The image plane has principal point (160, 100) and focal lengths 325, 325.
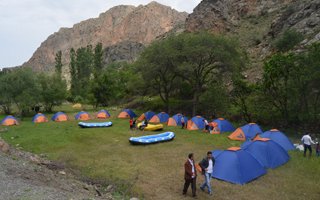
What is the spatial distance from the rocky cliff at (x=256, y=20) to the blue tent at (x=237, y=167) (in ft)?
90.6

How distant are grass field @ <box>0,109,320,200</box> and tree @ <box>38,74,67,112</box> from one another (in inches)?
622

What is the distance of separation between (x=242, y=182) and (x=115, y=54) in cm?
16592

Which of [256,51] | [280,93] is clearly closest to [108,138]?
[280,93]

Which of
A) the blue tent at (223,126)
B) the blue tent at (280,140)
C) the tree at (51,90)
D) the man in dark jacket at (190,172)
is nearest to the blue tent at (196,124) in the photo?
the blue tent at (223,126)

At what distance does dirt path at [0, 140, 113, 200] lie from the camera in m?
10.7

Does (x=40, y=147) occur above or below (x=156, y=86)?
below

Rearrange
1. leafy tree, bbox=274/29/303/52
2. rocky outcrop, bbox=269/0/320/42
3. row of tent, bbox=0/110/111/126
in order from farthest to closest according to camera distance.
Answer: rocky outcrop, bbox=269/0/320/42, leafy tree, bbox=274/29/303/52, row of tent, bbox=0/110/111/126

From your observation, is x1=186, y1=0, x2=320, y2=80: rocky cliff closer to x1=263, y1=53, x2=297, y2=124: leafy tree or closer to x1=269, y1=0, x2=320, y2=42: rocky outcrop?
x1=269, y1=0, x2=320, y2=42: rocky outcrop

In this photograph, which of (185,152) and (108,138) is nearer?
(185,152)

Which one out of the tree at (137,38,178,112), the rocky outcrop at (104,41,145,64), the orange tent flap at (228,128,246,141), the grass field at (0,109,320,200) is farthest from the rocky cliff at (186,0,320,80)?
the rocky outcrop at (104,41,145,64)

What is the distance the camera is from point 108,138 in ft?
83.3

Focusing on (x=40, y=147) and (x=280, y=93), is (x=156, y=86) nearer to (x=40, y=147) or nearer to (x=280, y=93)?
(x=280, y=93)

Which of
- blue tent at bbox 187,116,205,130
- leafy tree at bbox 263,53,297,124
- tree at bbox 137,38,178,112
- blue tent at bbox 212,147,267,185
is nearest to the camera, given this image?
blue tent at bbox 212,147,267,185

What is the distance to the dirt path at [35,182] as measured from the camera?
35.0 ft
